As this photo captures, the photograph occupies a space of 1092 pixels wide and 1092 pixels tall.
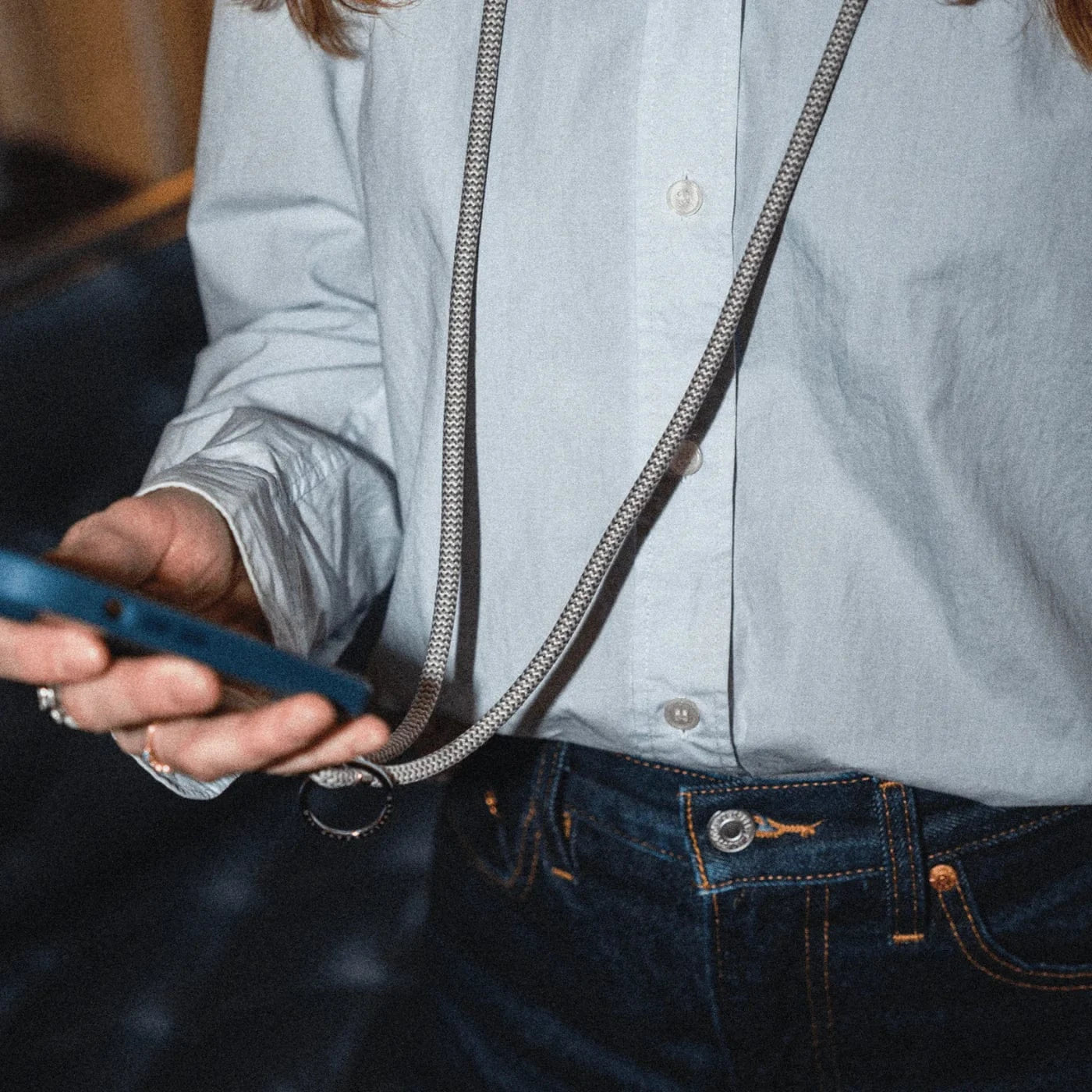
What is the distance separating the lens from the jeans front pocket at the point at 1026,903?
0.53 m

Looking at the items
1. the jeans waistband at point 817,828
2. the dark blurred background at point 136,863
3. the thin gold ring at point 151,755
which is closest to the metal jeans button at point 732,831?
the jeans waistband at point 817,828

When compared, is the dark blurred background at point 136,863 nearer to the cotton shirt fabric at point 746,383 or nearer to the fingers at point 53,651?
the cotton shirt fabric at point 746,383

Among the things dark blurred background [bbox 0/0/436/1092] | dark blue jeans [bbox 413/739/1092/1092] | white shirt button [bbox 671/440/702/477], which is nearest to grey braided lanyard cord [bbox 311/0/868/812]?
white shirt button [bbox 671/440/702/477]

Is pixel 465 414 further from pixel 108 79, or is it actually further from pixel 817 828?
pixel 108 79

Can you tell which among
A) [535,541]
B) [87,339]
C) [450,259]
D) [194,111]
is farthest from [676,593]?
[194,111]

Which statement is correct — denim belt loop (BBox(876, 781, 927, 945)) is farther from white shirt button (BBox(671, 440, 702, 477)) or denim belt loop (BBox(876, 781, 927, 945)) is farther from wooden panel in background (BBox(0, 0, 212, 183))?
wooden panel in background (BBox(0, 0, 212, 183))

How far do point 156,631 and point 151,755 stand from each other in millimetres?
98

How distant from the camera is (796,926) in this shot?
1.76 ft

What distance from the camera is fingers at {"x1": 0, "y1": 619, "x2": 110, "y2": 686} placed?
334mm

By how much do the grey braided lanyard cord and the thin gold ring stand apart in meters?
0.06

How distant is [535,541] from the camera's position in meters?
0.54

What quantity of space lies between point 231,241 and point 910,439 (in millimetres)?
384

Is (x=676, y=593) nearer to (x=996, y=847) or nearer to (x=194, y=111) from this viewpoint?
(x=996, y=847)

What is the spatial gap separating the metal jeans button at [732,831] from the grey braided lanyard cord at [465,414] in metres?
0.12
